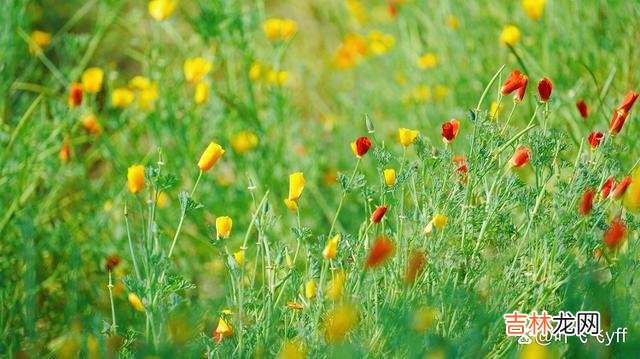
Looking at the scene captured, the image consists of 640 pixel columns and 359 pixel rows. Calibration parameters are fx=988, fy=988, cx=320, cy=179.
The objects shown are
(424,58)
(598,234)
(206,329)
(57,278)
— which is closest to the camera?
(598,234)

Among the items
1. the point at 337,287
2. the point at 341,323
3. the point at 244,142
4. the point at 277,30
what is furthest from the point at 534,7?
the point at 341,323

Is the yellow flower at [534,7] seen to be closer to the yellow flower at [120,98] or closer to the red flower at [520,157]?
the red flower at [520,157]

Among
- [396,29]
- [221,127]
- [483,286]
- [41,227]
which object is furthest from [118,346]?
[396,29]

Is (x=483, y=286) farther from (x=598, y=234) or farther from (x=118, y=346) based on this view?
(x=118, y=346)

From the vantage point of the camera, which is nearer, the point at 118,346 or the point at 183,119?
the point at 118,346

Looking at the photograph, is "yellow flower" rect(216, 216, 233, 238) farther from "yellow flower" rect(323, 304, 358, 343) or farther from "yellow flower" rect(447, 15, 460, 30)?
"yellow flower" rect(447, 15, 460, 30)

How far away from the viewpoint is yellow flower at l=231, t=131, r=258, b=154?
96.5 inches

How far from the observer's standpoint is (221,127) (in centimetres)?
253

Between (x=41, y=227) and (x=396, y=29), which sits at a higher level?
(x=396, y=29)

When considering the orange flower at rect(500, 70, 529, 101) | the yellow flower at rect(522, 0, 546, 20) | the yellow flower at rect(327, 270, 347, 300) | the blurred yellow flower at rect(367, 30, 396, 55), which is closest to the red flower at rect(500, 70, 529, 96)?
the orange flower at rect(500, 70, 529, 101)

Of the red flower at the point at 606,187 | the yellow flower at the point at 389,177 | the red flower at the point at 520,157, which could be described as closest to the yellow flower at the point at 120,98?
the yellow flower at the point at 389,177

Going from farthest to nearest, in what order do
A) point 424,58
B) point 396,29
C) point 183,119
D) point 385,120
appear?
1. point 396,29
2. point 385,120
3. point 424,58
4. point 183,119

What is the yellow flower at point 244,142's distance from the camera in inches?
96.5

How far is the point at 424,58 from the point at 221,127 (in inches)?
24.5
